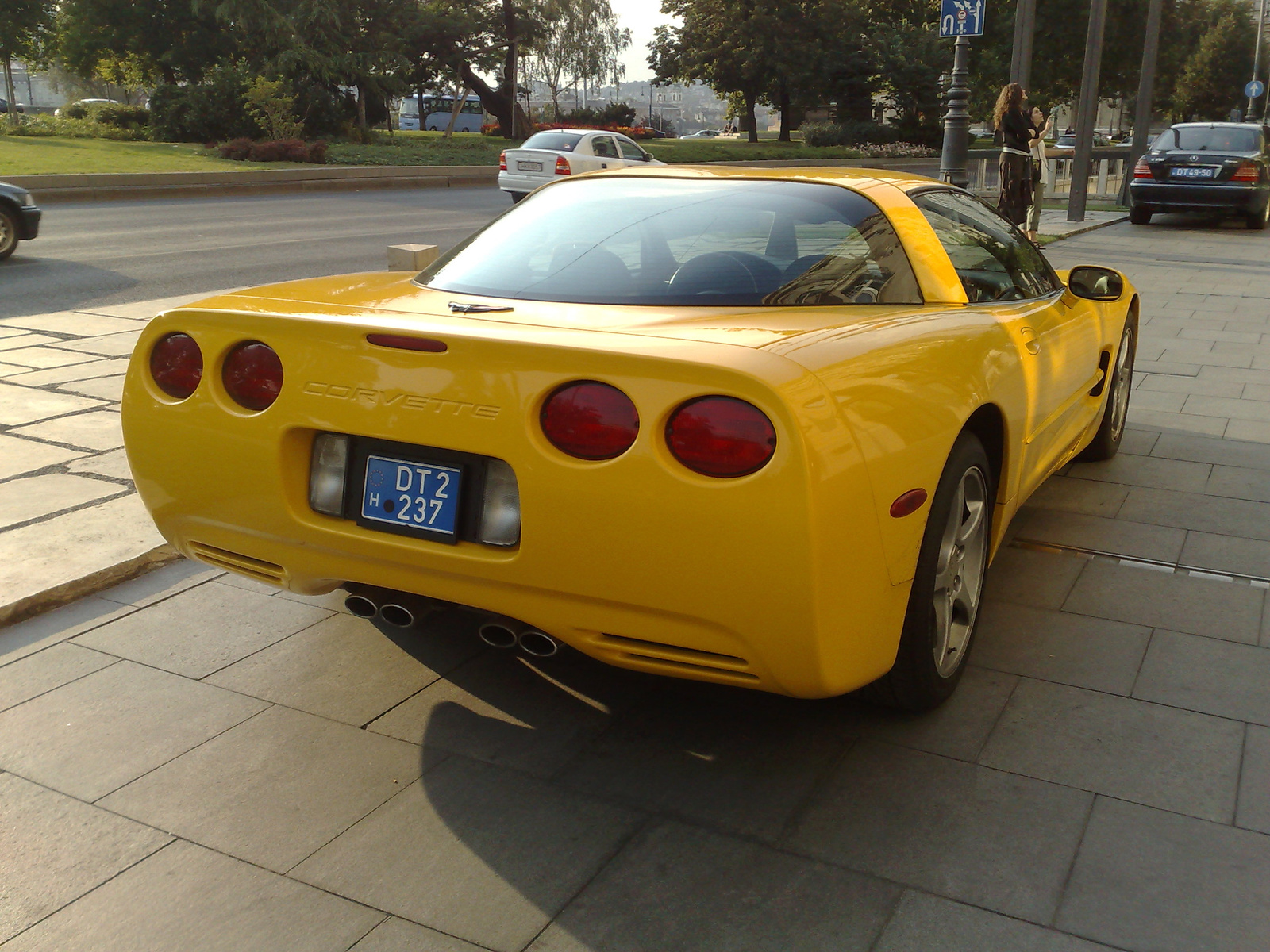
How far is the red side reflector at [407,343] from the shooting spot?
2.66 m

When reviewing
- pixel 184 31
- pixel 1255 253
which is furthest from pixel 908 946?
pixel 184 31

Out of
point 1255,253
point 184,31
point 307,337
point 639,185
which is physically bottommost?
point 1255,253

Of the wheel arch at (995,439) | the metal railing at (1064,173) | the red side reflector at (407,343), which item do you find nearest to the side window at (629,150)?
the metal railing at (1064,173)

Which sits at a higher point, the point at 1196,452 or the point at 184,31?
the point at 184,31

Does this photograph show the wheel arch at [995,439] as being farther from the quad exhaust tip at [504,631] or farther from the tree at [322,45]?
the tree at [322,45]

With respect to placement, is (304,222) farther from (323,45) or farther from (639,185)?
(323,45)

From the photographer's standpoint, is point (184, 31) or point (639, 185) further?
point (184, 31)

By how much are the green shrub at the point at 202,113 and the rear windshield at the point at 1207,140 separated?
25799 mm

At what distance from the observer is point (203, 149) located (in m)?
31.5

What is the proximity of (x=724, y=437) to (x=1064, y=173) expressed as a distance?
2781cm

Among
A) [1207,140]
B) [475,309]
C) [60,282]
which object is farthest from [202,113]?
[475,309]

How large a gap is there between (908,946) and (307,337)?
1.83 metres

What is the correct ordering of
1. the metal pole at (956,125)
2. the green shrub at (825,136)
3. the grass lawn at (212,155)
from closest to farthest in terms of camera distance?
the metal pole at (956,125)
the grass lawn at (212,155)
the green shrub at (825,136)

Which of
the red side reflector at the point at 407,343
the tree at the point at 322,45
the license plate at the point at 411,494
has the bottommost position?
the license plate at the point at 411,494
